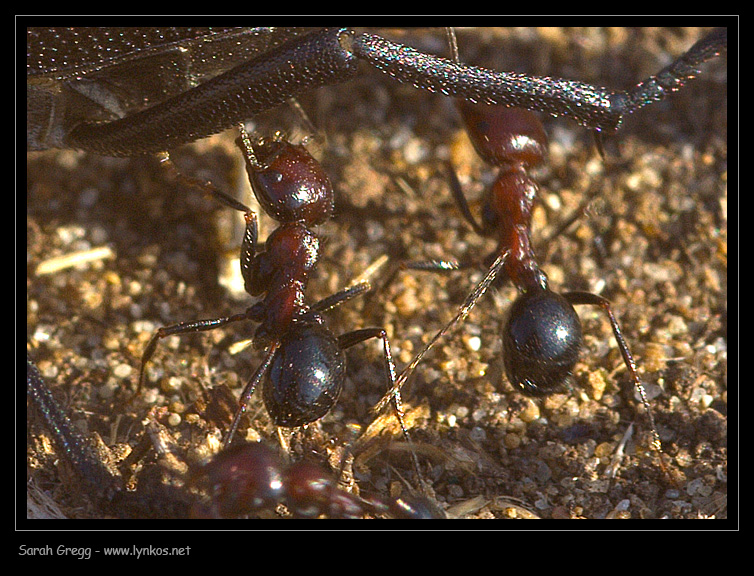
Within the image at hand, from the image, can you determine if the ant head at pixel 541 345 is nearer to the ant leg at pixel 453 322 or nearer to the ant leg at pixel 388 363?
the ant leg at pixel 453 322

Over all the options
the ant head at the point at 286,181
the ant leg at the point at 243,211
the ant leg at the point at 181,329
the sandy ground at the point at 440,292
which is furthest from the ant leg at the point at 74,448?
the ant head at the point at 286,181

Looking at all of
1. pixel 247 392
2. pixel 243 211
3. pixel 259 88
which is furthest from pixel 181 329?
pixel 259 88

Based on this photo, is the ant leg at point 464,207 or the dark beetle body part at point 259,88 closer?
the dark beetle body part at point 259,88

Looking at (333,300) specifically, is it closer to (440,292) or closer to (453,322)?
(453,322)

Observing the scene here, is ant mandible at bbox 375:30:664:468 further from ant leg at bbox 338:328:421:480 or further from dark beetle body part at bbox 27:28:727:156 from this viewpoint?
dark beetle body part at bbox 27:28:727:156

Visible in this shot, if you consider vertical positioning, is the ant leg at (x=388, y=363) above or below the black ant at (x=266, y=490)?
above

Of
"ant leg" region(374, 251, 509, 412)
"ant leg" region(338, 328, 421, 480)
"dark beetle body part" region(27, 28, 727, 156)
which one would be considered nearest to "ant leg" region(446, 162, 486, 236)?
"ant leg" region(374, 251, 509, 412)
